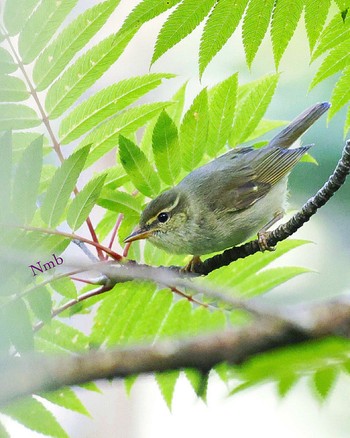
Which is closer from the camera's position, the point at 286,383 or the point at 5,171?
the point at 286,383

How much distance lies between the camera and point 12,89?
1.73 ft

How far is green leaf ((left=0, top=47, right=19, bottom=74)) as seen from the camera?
52cm

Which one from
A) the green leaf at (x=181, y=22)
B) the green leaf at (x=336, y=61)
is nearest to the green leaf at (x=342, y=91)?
the green leaf at (x=336, y=61)

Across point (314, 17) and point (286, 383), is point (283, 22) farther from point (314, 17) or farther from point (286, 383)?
point (286, 383)

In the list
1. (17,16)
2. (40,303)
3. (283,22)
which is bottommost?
(40,303)

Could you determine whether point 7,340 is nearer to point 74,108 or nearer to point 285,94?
point 74,108

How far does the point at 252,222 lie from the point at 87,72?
0.86ft

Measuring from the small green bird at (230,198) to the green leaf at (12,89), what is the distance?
160 mm

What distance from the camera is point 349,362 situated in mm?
183

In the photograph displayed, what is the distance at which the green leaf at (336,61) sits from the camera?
490 millimetres

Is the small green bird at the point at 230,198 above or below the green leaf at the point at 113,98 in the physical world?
below

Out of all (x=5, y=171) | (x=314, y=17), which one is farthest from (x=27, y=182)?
(x=314, y=17)

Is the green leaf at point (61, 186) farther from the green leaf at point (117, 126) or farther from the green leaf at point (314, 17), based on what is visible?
the green leaf at point (314, 17)

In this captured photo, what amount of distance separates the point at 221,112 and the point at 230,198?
19cm
